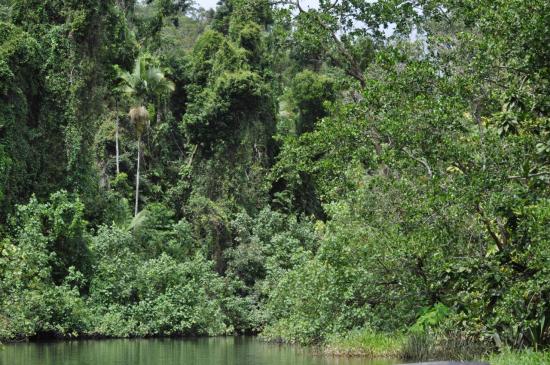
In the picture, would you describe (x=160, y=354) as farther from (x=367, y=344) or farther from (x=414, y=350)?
(x=414, y=350)

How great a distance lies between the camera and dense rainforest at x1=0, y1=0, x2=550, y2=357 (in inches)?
479

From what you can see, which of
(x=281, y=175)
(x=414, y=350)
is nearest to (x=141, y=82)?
(x=281, y=175)

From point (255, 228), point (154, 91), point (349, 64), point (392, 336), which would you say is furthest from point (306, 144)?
point (154, 91)

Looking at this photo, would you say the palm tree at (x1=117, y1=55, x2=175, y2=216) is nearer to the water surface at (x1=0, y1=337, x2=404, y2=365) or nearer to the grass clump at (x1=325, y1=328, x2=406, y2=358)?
the water surface at (x1=0, y1=337, x2=404, y2=365)

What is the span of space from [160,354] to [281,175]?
11.7 metres

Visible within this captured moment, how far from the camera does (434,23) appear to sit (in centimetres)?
1691

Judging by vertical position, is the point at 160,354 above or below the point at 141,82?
below

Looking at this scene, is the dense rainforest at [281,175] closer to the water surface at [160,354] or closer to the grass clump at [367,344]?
the grass clump at [367,344]

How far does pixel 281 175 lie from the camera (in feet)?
100

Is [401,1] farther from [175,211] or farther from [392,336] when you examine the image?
[175,211]

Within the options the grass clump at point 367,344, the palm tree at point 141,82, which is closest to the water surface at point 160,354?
the grass clump at point 367,344

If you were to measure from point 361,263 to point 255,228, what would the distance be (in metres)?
15.7

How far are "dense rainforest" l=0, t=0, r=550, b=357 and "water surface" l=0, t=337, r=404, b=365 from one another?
1295 millimetres

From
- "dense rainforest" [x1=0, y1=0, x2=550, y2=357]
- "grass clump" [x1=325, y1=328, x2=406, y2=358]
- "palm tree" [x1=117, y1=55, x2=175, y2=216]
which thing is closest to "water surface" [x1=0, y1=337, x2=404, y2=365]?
"grass clump" [x1=325, y1=328, x2=406, y2=358]
